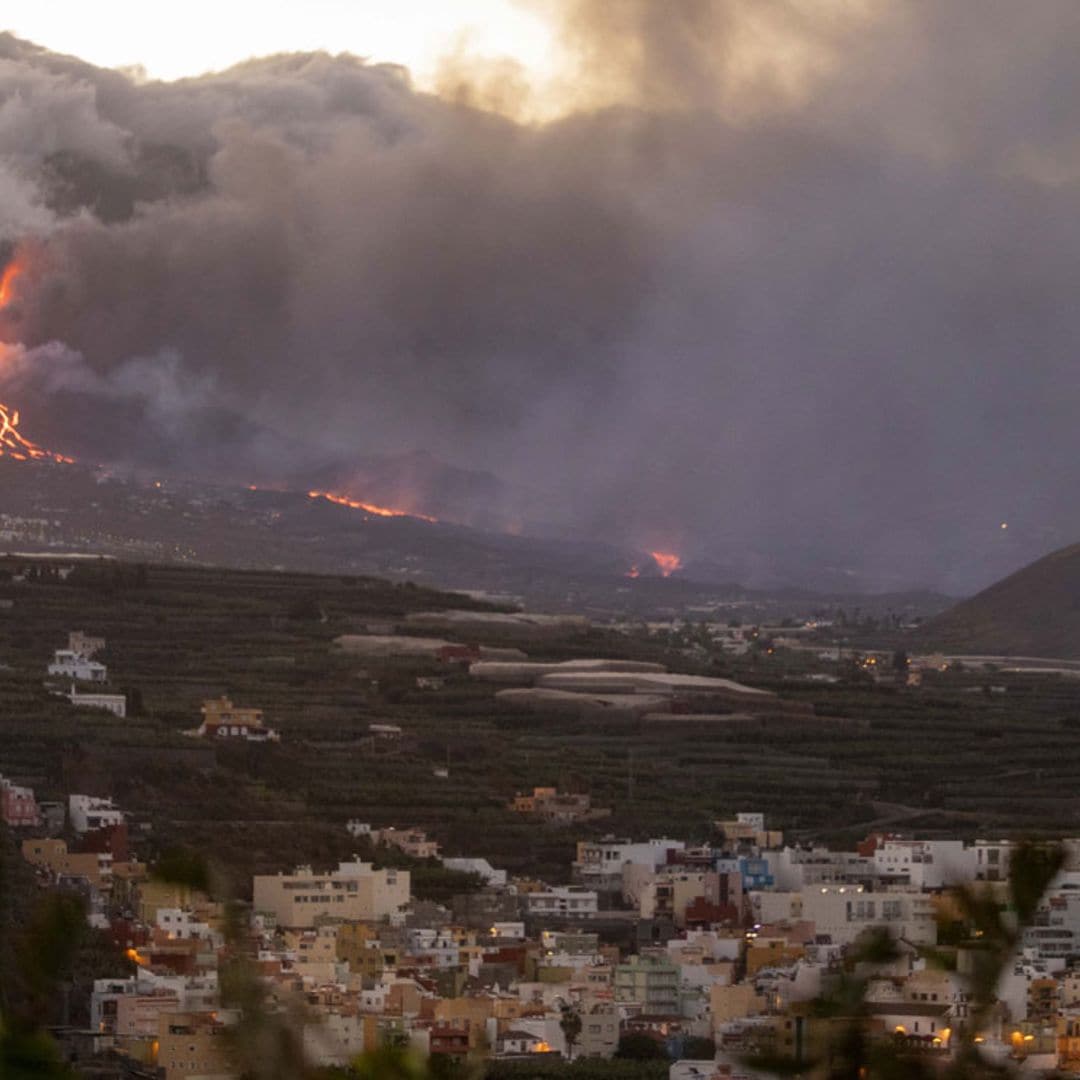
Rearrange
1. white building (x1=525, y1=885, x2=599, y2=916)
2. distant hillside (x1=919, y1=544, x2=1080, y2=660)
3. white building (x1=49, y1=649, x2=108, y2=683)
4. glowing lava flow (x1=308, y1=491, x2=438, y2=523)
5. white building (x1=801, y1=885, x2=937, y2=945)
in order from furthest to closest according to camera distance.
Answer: glowing lava flow (x1=308, y1=491, x2=438, y2=523) → distant hillside (x1=919, y1=544, x2=1080, y2=660) → white building (x1=49, y1=649, x2=108, y2=683) → white building (x1=525, y1=885, x2=599, y2=916) → white building (x1=801, y1=885, x2=937, y2=945)

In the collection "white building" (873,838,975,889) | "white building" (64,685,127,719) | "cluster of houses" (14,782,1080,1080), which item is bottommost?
"cluster of houses" (14,782,1080,1080)

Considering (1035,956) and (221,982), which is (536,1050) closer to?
(1035,956)

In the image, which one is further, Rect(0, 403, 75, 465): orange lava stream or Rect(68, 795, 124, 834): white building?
Rect(0, 403, 75, 465): orange lava stream

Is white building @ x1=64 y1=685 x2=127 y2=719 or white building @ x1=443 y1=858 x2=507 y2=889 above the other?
white building @ x1=64 y1=685 x2=127 y2=719

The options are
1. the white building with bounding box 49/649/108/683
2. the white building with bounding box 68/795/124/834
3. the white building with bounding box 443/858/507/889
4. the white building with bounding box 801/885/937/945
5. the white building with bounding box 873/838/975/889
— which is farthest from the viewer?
the white building with bounding box 49/649/108/683

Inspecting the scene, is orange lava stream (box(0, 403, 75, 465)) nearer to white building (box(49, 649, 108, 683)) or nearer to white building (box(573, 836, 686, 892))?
white building (box(49, 649, 108, 683))

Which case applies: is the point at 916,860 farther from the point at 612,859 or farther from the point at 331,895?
the point at 331,895

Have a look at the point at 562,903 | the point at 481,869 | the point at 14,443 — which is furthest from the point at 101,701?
the point at 14,443

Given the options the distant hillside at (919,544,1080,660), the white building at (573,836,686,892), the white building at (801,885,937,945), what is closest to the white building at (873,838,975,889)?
the white building at (801,885,937,945)
